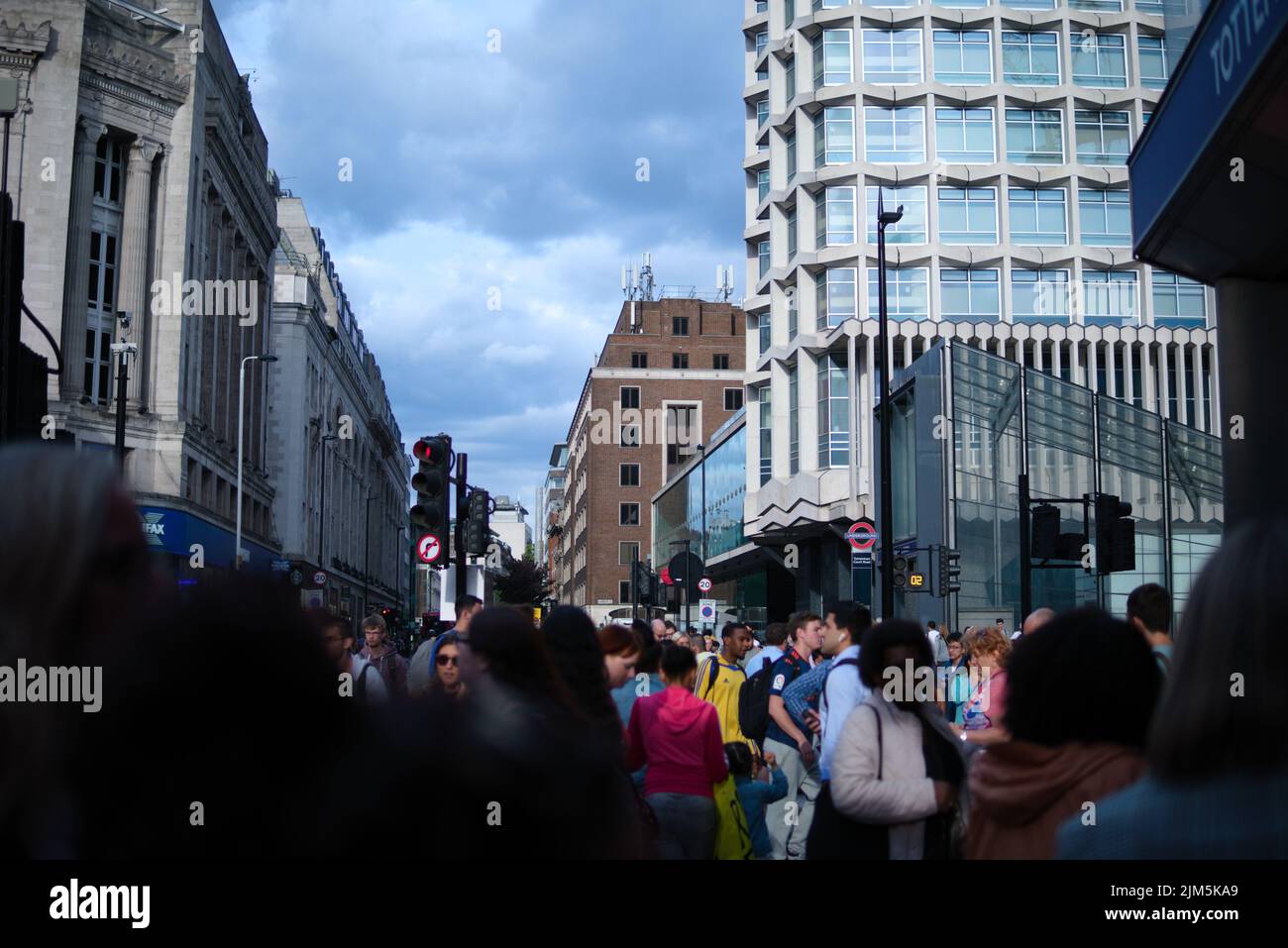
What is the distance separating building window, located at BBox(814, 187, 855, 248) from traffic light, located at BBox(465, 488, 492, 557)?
3105 cm

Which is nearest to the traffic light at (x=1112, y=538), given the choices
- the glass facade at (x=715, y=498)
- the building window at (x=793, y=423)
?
the building window at (x=793, y=423)

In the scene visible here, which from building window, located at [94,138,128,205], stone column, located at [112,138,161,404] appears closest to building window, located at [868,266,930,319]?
stone column, located at [112,138,161,404]

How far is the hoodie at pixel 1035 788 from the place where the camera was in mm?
3059

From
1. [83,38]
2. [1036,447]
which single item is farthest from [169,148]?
[1036,447]

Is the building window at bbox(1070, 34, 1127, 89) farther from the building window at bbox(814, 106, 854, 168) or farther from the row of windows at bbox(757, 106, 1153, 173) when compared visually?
the building window at bbox(814, 106, 854, 168)

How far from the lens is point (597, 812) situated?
182 cm

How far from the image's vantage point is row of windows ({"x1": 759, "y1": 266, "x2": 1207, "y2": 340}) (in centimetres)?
4200

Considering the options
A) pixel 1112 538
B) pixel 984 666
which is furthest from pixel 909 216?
pixel 984 666

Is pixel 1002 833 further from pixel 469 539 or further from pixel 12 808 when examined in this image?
pixel 469 539

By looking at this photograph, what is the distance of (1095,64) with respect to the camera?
4262 centimetres

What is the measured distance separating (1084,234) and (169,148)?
3158 centimetres

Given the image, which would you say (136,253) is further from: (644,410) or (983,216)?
(644,410)

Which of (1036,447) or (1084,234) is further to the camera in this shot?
(1084,234)
